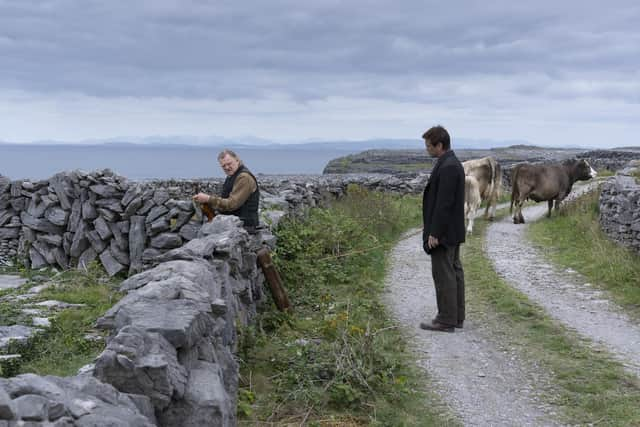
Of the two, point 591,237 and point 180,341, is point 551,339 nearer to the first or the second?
point 180,341

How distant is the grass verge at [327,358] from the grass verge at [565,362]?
132 centimetres

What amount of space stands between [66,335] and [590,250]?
10531 millimetres

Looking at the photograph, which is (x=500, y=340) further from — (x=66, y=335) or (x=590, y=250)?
(x=590, y=250)

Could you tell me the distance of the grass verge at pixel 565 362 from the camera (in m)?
5.89

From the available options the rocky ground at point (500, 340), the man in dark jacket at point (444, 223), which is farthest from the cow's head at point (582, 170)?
the man in dark jacket at point (444, 223)

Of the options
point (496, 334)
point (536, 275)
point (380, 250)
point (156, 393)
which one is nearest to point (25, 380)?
point (156, 393)

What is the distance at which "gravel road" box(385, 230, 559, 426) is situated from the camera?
591cm

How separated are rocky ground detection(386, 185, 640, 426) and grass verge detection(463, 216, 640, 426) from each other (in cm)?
16

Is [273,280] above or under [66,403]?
under

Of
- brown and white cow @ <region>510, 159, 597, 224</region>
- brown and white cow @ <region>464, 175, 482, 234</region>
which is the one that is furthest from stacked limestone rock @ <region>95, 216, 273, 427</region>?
brown and white cow @ <region>510, 159, 597, 224</region>

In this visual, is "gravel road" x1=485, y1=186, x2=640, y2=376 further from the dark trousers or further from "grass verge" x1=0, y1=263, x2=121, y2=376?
"grass verge" x1=0, y1=263, x2=121, y2=376

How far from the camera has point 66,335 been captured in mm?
7355

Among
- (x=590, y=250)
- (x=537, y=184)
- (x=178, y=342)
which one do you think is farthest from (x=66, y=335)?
(x=537, y=184)

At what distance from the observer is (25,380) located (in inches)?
113
